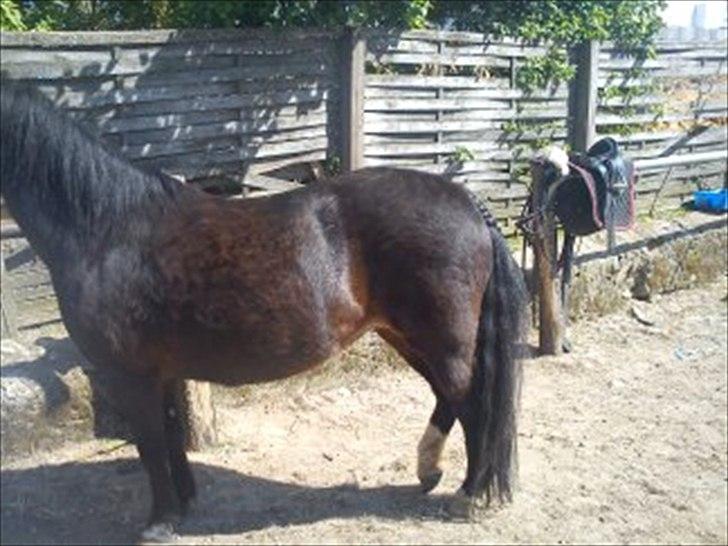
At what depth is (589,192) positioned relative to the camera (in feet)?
17.8

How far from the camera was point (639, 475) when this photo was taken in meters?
4.19

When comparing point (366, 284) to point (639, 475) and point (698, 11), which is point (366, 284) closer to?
point (639, 475)

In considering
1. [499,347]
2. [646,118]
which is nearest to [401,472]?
[499,347]

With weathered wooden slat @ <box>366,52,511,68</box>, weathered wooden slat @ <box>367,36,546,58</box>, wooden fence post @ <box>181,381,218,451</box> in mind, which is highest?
weathered wooden slat @ <box>367,36,546,58</box>

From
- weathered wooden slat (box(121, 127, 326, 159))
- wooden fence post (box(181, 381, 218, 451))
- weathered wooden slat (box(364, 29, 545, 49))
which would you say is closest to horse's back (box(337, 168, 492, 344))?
wooden fence post (box(181, 381, 218, 451))

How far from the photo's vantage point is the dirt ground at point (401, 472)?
3730 mm

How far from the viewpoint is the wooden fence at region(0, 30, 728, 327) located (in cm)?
478

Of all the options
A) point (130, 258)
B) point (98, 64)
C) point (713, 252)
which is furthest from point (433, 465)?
point (713, 252)

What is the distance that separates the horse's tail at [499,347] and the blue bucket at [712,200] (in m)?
4.85

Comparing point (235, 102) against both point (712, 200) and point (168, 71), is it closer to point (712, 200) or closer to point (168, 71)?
point (168, 71)

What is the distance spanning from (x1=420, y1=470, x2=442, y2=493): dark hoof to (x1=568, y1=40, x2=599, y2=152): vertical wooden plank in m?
4.23

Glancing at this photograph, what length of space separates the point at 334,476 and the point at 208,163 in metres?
2.26

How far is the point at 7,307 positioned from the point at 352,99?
2708mm

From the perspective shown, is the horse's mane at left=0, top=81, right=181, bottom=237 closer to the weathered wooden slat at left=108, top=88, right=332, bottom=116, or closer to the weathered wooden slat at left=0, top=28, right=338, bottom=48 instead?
the weathered wooden slat at left=0, top=28, right=338, bottom=48
